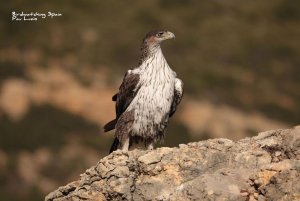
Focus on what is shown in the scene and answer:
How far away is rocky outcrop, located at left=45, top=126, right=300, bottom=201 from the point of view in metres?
9.51

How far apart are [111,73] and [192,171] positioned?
102 ft

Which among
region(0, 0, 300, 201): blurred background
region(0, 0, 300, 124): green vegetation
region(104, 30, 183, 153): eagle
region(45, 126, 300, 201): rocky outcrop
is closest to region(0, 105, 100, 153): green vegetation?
region(0, 0, 300, 201): blurred background

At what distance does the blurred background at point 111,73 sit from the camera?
107ft

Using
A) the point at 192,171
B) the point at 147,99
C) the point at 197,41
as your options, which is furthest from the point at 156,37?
the point at 197,41

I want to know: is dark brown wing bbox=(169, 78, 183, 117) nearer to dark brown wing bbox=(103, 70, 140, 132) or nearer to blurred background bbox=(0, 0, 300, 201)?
dark brown wing bbox=(103, 70, 140, 132)

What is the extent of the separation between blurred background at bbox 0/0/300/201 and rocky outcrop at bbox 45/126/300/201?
1899cm

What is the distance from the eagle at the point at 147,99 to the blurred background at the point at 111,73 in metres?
15.6

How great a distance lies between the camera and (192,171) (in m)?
10.4

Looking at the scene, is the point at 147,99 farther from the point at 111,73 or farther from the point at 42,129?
the point at 111,73

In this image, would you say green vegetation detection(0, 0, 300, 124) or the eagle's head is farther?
green vegetation detection(0, 0, 300, 124)

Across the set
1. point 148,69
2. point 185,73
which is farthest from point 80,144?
point 148,69

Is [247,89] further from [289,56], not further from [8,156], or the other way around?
[8,156]

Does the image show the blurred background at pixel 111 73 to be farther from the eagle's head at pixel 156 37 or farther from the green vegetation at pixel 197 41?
the eagle's head at pixel 156 37

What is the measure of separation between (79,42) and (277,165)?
37666mm
